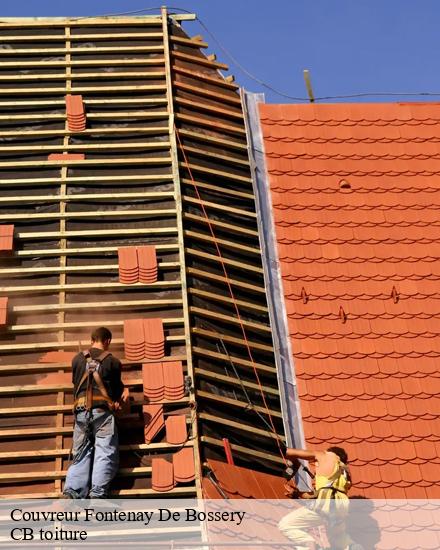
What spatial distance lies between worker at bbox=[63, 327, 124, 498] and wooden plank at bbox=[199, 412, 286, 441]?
99cm

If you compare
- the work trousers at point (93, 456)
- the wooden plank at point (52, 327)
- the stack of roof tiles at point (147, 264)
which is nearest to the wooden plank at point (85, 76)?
the stack of roof tiles at point (147, 264)

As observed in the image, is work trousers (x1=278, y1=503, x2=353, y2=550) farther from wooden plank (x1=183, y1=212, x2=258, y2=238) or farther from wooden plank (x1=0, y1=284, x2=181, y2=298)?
wooden plank (x1=183, y1=212, x2=258, y2=238)

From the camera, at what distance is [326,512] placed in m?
9.47

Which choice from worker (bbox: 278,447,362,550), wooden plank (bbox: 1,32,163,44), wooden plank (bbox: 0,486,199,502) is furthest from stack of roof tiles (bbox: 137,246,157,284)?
wooden plank (bbox: 1,32,163,44)

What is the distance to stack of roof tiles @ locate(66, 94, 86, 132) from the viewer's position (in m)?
13.2

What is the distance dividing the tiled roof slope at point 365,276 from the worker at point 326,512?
4.49 ft

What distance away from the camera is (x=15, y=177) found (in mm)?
12812

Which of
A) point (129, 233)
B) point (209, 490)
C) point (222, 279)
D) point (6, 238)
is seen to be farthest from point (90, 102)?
point (209, 490)

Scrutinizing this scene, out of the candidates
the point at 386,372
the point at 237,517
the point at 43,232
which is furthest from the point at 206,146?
the point at 237,517

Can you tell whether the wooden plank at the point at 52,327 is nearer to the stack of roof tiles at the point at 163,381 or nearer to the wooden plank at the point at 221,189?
the stack of roof tiles at the point at 163,381

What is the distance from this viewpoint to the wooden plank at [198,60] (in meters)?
14.1

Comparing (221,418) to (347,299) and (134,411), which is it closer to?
(134,411)

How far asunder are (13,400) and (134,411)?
4.03ft

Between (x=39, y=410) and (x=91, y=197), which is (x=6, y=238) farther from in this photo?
(x=39, y=410)
